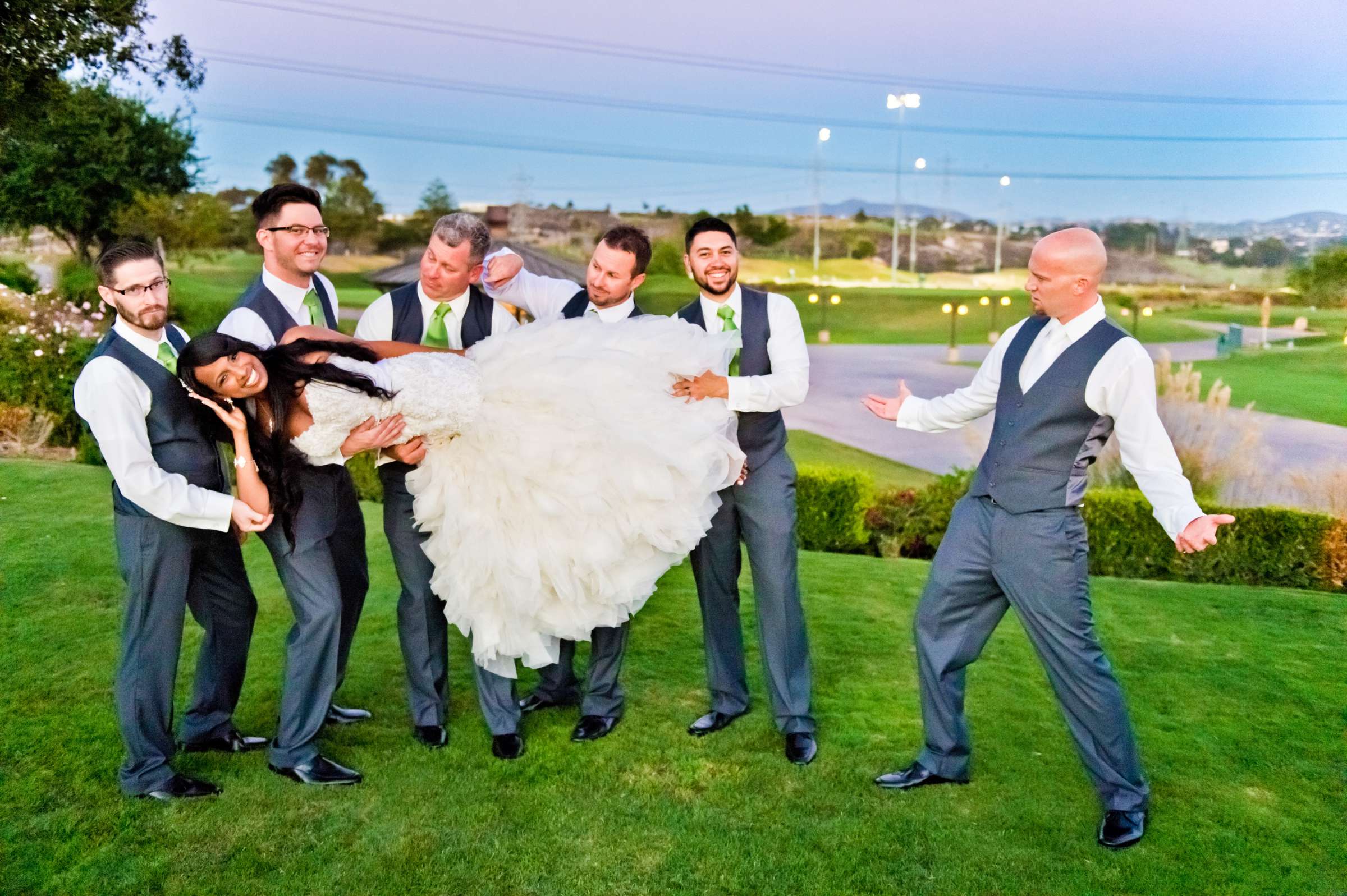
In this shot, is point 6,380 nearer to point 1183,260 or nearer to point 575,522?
point 575,522

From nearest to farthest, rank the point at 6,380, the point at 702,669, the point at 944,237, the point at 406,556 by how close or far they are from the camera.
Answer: the point at 406,556 < the point at 702,669 < the point at 6,380 < the point at 944,237

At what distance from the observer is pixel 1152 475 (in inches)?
131

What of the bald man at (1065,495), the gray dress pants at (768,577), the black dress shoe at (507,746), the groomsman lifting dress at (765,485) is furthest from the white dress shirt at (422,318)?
the bald man at (1065,495)

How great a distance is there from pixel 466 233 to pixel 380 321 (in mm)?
496

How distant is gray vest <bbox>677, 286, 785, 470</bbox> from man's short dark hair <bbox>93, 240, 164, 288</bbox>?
211 centimetres

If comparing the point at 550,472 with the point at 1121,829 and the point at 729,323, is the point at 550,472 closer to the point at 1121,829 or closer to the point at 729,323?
the point at 729,323

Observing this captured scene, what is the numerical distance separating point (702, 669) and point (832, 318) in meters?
20.7

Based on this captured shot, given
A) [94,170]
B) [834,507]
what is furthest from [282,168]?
[834,507]

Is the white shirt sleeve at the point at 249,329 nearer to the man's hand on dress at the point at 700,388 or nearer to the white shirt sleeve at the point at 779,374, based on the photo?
the man's hand on dress at the point at 700,388

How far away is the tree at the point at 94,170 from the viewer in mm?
22516

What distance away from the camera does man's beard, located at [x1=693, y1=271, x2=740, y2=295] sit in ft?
13.5

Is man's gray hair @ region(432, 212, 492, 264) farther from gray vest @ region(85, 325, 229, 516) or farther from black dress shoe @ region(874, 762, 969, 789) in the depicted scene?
black dress shoe @ region(874, 762, 969, 789)

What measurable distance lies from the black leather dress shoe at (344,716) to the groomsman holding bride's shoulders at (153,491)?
76 centimetres

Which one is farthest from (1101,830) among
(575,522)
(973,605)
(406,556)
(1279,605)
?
(1279,605)
